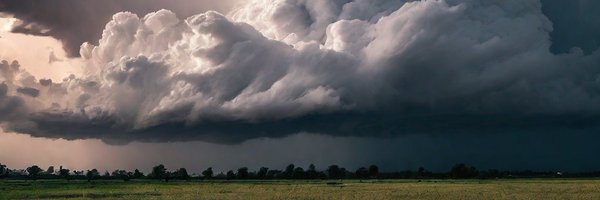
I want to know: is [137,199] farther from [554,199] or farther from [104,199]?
[554,199]

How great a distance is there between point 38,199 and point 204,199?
72.0 feet

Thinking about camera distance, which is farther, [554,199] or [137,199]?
[137,199]

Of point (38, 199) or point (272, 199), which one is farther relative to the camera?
point (38, 199)

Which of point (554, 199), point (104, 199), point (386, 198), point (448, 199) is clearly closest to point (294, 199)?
point (386, 198)

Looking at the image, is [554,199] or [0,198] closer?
[554,199]

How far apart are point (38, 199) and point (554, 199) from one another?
6378cm

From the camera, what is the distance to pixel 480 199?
66812 mm

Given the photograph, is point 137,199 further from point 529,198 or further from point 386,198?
point 529,198

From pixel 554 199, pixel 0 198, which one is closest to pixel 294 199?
pixel 554 199

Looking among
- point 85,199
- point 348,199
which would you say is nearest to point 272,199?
point 348,199

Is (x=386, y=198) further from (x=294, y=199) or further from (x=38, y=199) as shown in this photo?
(x=38, y=199)

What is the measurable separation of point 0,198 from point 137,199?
19.2 metres

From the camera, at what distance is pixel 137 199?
72.7 m

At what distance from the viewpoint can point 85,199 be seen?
7512 centimetres
